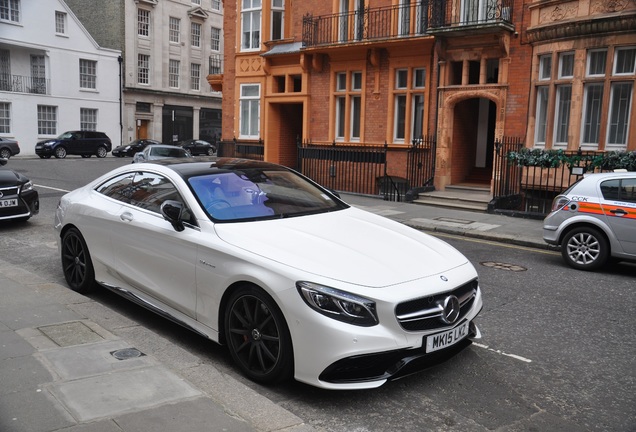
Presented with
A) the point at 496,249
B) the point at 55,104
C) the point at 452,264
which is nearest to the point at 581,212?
the point at 496,249

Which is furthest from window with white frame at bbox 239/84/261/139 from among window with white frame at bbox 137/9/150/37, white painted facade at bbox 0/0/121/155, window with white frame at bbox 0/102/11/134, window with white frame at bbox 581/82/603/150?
window with white frame at bbox 137/9/150/37

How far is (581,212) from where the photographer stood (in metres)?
9.03

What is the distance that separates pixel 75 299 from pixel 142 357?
2065 millimetres

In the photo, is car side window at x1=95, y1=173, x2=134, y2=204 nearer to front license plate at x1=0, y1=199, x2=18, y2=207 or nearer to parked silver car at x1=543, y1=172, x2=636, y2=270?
front license plate at x1=0, y1=199, x2=18, y2=207

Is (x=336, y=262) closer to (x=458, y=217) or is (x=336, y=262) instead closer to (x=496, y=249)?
(x=496, y=249)

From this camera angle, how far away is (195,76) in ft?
172

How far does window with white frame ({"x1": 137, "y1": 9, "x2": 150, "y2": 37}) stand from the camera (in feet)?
156

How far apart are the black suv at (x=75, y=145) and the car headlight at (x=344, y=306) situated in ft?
119

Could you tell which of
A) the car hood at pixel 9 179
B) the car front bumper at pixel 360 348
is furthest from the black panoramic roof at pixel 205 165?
the car hood at pixel 9 179

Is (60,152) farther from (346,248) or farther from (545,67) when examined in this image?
(346,248)

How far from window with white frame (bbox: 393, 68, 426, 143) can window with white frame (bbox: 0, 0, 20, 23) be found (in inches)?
1231

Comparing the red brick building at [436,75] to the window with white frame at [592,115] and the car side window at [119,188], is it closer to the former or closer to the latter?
the window with white frame at [592,115]

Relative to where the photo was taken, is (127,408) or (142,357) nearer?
(127,408)

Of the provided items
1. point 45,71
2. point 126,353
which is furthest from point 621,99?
point 45,71
